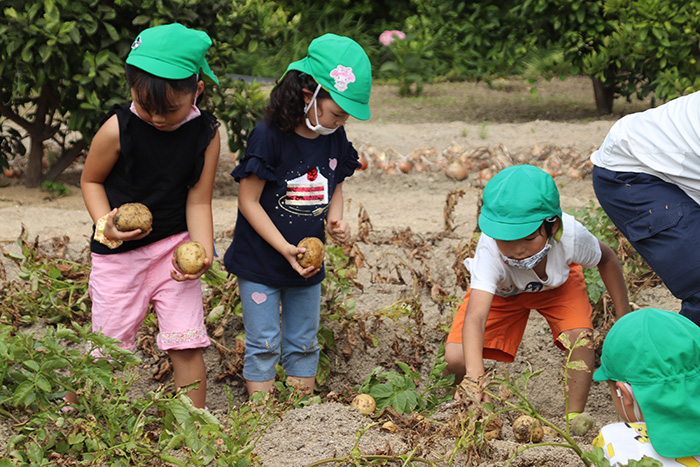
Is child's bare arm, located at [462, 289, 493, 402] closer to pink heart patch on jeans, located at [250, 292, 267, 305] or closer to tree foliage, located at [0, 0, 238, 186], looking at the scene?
pink heart patch on jeans, located at [250, 292, 267, 305]

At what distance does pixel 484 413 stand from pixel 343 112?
1.24 metres

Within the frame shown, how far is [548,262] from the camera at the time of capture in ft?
9.37

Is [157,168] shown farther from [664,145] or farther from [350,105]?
[664,145]

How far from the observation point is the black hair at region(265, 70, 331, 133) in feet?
9.12

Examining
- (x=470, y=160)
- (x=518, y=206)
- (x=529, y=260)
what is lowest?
(x=470, y=160)

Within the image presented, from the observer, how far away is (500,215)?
101 inches

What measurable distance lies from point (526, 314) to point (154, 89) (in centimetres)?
173

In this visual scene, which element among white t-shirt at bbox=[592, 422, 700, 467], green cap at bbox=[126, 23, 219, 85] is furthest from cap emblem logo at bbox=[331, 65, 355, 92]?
white t-shirt at bbox=[592, 422, 700, 467]

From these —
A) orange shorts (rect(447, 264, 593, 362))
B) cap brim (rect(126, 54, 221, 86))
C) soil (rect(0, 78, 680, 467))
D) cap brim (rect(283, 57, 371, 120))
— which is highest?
cap brim (rect(126, 54, 221, 86))

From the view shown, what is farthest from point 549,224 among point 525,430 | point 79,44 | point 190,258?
point 79,44

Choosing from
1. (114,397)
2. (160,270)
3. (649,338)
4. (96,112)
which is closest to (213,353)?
Answer: (160,270)

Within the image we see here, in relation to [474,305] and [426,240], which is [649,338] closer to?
[474,305]

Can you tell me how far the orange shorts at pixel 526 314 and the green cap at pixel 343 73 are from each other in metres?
0.91

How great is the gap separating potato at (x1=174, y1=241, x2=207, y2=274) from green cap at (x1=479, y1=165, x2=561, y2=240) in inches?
38.3
